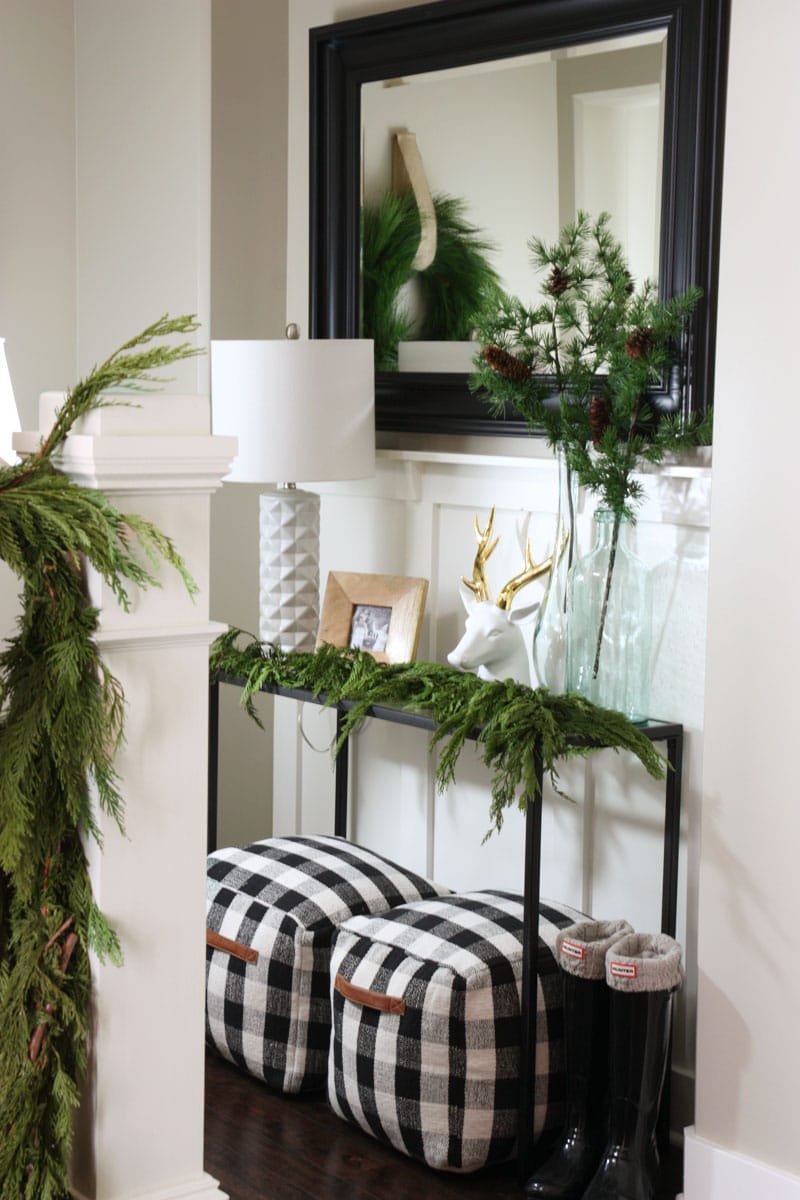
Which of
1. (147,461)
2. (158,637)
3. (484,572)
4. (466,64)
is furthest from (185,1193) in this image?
(466,64)

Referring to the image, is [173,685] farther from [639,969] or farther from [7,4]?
[7,4]

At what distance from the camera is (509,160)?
2.84 metres

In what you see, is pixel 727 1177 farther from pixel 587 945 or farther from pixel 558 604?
pixel 558 604

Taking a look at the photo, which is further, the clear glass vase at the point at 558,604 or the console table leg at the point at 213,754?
the console table leg at the point at 213,754

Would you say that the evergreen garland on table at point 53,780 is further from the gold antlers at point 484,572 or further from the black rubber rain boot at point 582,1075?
the gold antlers at point 484,572

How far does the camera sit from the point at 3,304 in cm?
356

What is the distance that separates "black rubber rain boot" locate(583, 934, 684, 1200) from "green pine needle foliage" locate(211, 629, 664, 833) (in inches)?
11.9

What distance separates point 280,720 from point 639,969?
4.76 ft

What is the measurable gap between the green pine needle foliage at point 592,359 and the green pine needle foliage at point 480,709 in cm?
37

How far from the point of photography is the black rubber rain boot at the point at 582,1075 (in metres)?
2.30

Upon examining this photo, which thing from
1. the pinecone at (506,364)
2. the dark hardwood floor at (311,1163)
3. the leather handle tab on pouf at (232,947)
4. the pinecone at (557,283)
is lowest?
the dark hardwood floor at (311,1163)

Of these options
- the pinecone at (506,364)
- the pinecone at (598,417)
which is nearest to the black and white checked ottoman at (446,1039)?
the pinecone at (598,417)

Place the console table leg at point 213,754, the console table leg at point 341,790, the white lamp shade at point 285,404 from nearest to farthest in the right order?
1. the white lamp shade at point 285,404
2. the console table leg at point 213,754
3. the console table leg at point 341,790

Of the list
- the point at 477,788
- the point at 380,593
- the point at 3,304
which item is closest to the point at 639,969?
the point at 477,788
